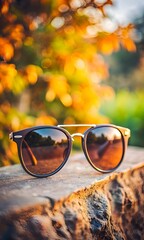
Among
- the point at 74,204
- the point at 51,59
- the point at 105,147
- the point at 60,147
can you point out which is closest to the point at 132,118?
the point at 51,59

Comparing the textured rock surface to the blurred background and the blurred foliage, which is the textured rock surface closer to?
the blurred background

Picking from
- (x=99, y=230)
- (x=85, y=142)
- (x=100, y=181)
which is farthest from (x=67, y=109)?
(x=99, y=230)

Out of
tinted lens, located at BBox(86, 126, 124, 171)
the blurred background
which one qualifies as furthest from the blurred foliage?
tinted lens, located at BBox(86, 126, 124, 171)

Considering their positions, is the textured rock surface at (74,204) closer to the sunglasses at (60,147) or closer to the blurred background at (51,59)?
the sunglasses at (60,147)

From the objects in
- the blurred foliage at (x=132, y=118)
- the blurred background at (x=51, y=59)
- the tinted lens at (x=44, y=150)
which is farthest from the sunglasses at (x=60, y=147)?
the blurred foliage at (x=132, y=118)

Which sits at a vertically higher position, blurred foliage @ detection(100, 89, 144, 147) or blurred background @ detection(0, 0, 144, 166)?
blurred background @ detection(0, 0, 144, 166)

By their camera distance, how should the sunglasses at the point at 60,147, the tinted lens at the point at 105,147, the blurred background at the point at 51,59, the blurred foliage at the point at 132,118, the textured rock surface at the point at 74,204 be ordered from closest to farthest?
1. the textured rock surface at the point at 74,204
2. the sunglasses at the point at 60,147
3. the tinted lens at the point at 105,147
4. the blurred background at the point at 51,59
5. the blurred foliage at the point at 132,118

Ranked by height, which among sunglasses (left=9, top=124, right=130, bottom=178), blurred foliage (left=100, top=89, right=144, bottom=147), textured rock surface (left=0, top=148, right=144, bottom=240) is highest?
sunglasses (left=9, top=124, right=130, bottom=178)

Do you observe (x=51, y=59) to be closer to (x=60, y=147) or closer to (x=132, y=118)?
(x=60, y=147)
